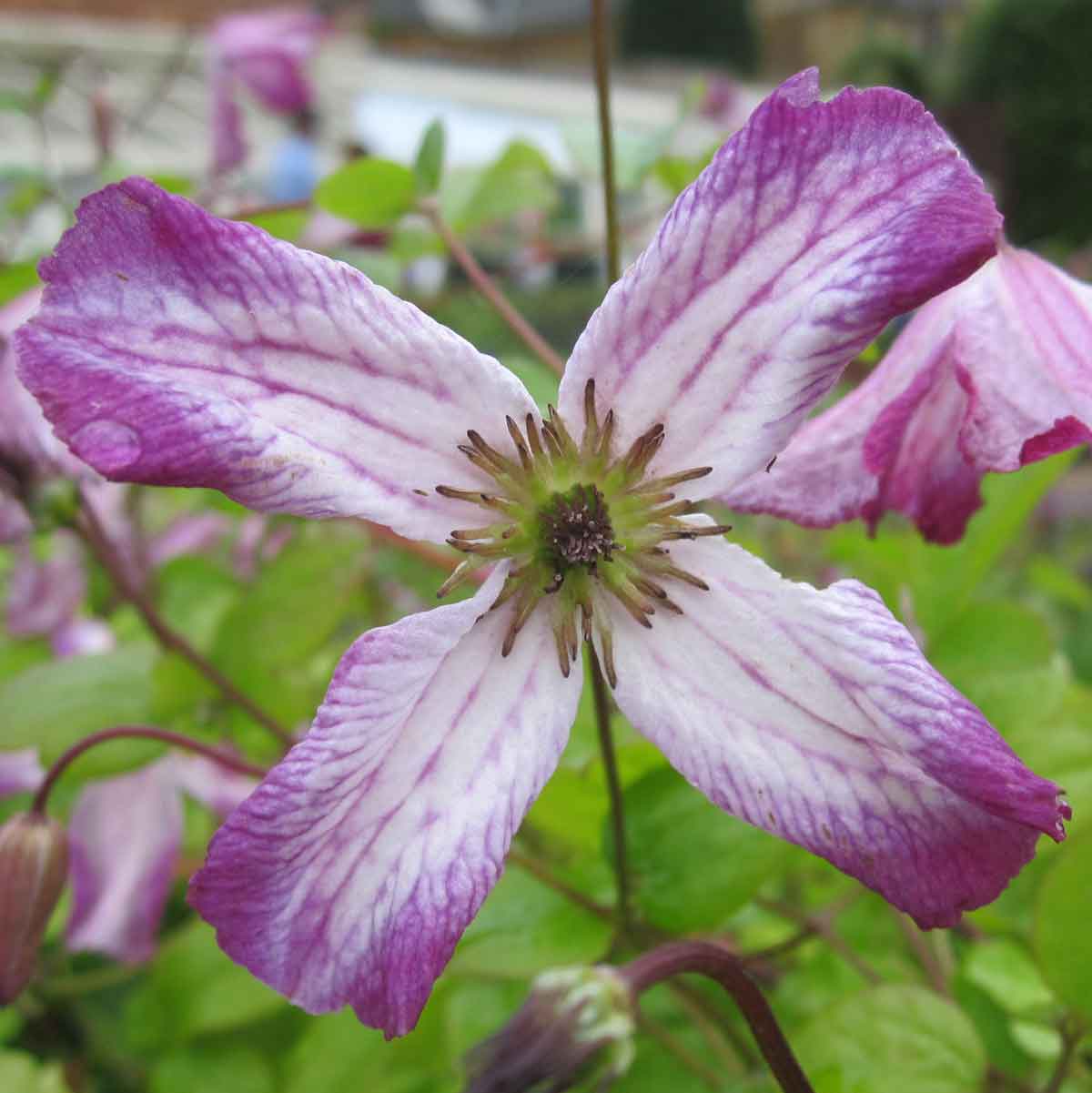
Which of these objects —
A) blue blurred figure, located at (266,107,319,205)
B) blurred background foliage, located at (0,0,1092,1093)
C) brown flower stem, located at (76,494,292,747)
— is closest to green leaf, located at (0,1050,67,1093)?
blurred background foliage, located at (0,0,1092,1093)

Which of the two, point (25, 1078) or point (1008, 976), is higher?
point (1008, 976)

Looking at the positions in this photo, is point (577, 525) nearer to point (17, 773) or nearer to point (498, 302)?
point (498, 302)

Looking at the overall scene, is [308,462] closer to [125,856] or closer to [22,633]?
[125,856]

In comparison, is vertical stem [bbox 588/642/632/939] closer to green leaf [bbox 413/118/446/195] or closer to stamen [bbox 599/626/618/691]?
stamen [bbox 599/626/618/691]

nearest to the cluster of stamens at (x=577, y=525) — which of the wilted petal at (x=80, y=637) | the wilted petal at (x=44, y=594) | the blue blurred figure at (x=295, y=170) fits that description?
the wilted petal at (x=80, y=637)

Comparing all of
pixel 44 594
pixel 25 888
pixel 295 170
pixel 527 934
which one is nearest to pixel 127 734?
pixel 25 888

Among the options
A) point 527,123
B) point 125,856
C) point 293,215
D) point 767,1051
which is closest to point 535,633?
point 767,1051
